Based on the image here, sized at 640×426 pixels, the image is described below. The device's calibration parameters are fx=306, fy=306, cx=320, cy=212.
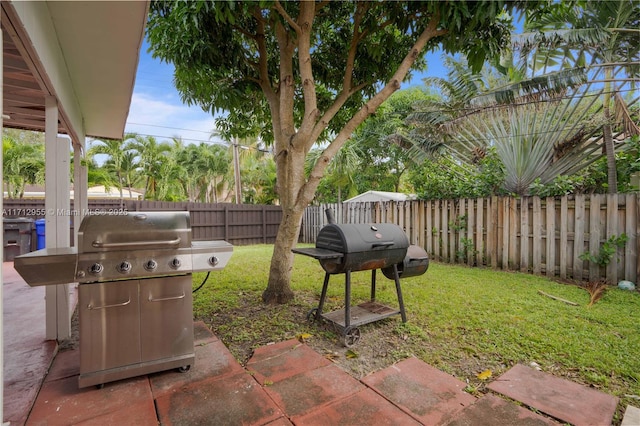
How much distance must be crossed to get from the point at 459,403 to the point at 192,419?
1714 millimetres

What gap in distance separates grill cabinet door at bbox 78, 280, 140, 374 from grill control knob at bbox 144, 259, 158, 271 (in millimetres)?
148

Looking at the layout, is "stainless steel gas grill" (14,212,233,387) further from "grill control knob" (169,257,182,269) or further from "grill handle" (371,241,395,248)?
"grill handle" (371,241,395,248)

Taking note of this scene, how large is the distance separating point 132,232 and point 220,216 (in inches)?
A: 388

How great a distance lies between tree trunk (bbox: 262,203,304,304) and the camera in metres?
3.98

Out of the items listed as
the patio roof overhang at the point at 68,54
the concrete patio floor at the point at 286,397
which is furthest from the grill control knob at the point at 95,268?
the patio roof overhang at the point at 68,54

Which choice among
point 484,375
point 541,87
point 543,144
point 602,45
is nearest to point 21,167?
point 484,375

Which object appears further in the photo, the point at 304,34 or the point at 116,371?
the point at 304,34

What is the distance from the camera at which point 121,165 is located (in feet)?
54.4

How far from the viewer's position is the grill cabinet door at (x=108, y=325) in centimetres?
213

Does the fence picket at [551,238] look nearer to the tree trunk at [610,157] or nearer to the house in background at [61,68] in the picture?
the tree trunk at [610,157]

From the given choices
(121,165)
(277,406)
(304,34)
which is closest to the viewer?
(277,406)

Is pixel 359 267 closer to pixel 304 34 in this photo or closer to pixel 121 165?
pixel 304 34

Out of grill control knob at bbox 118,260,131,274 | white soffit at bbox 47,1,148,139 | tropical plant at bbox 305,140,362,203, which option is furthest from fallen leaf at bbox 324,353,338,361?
tropical plant at bbox 305,140,362,203

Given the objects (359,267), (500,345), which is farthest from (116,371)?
(500,345)
